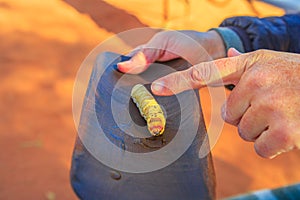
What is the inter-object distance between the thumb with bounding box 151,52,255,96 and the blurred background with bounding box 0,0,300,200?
1.79 ft

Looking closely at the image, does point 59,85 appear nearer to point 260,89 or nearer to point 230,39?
point 230,39

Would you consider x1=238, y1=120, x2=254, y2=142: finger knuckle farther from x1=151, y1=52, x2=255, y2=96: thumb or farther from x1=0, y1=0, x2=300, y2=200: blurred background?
x1=0, y1=0, x2=300, y2=200: blurred background

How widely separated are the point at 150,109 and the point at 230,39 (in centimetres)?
61

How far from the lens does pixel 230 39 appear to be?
3.88ft

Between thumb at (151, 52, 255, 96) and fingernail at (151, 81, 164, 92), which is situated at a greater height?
thumb at (151, 52, 255, 96)

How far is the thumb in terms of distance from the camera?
71cm

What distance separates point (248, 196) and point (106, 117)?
442 mm

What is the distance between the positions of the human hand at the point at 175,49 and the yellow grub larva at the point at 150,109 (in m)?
0.13

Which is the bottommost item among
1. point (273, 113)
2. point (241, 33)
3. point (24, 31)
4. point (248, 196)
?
point (24, 31)

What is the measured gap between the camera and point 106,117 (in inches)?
26.7

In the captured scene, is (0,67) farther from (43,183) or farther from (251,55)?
(251,55)

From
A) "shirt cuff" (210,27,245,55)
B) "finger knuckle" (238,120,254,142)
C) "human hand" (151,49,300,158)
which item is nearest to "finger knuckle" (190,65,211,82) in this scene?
"human hand" (151,49,300,158)

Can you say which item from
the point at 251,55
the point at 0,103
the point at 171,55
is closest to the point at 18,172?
the point at 0,103

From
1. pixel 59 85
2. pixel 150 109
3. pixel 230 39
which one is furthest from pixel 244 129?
pixel 59 85
